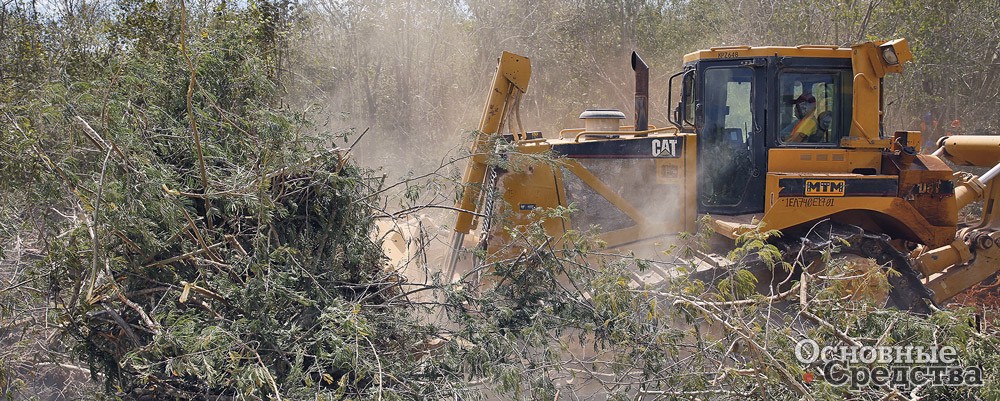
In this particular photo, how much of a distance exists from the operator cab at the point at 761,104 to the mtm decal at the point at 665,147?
0.21 meters

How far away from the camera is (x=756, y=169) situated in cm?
662

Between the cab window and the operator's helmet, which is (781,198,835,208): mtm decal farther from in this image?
the operator's helmet

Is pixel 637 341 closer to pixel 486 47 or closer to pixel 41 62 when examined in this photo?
pixel 41 62

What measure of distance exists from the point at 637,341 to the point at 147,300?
2.53m

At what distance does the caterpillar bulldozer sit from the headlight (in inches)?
0.5

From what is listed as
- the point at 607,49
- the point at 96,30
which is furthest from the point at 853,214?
the point at 607,49

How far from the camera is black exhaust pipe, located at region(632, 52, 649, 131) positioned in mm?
7043

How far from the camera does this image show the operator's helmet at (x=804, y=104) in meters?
6.56

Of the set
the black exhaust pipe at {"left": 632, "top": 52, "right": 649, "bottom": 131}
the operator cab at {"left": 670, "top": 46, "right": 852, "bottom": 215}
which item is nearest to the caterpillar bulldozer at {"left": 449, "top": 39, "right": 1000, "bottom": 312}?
the operator cab at {"left": 670, "top": 46, "right": 852, "bottom": 215}

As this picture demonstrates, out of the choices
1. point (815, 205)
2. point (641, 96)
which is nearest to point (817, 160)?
point (815, 205)

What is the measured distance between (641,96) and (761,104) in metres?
1.09

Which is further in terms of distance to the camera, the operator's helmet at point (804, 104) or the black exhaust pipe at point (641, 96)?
the black exhaust pipe at point (641, 96)

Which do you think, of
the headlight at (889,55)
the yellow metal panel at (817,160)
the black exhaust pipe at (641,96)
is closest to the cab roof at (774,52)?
the headlight at (889,55)

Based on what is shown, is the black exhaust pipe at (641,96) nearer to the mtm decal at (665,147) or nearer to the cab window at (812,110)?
the mtm decal at (665,147)
